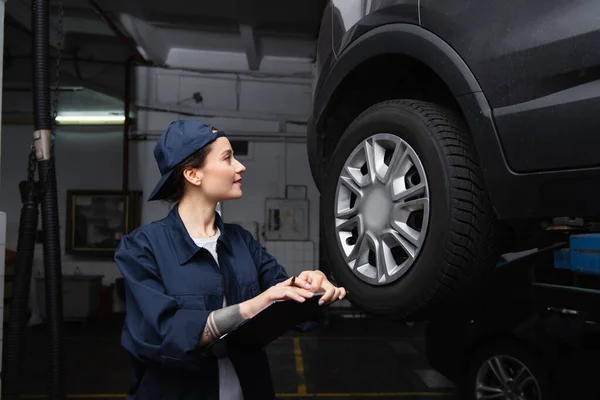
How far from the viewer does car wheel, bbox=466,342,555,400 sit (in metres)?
2.44

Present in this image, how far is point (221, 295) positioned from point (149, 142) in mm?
6727

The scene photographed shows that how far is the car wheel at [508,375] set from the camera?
2.44 meters

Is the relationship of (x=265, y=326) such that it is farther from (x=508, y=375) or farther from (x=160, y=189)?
(x=508, y=375)

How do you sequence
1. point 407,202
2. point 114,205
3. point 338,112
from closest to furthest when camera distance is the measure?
point 407,202 < point 338,112 < point 114,205

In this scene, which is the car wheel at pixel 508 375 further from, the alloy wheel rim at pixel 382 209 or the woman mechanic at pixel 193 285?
the woman mechanic at pixel 193 285

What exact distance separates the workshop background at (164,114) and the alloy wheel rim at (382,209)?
4.38 m

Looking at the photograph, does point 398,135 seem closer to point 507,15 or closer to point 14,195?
point 507,15

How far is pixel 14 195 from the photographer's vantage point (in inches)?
287

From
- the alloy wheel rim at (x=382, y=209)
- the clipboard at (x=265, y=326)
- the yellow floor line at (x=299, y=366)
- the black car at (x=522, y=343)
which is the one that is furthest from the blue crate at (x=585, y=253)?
the yellow floor line at (x=299, y=366)

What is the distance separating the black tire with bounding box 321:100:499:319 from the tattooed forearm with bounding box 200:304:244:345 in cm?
59

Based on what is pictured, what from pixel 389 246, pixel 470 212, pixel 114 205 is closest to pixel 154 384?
pixel 389 246

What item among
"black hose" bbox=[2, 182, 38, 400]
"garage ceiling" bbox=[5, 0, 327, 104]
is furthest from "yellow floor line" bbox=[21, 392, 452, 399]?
"garage ceiling" bbox=[5, 0, 327, 104]

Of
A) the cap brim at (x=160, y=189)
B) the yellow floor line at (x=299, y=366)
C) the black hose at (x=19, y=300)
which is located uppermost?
the cap brim at (x=160, y=189)

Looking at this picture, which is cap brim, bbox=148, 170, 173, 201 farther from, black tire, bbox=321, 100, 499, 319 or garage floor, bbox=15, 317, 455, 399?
garage floor, bbox=15, 317, 455, 399
